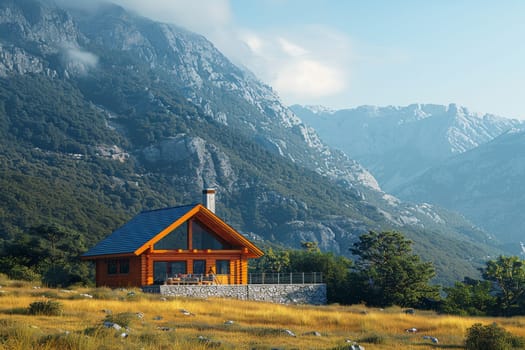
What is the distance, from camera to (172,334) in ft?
62.8

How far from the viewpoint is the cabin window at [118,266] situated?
47.7 metres

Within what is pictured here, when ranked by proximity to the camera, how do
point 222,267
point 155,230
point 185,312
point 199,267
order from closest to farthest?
point 185,312
point 155,230
point 199,267
point 222,267

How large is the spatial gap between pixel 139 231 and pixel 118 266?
8.96 feet

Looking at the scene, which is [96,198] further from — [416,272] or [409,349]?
[409,349]

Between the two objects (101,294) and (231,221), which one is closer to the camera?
(101,294)

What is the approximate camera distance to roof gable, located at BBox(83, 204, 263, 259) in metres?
46.0

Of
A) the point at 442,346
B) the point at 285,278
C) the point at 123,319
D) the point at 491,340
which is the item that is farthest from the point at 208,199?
the point at 491,340

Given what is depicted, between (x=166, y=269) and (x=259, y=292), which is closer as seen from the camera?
(x=166, y=269)

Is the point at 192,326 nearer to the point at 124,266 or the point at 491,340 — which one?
the point at 491,340

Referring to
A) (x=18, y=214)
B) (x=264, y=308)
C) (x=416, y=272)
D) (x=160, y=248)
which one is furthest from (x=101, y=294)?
(x=18, y=214)

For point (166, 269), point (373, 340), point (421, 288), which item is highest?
point (166, 269)

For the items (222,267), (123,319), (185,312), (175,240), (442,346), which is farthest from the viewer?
(222,267)

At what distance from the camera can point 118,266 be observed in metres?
48.5

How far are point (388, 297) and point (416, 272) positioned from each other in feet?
8.52
